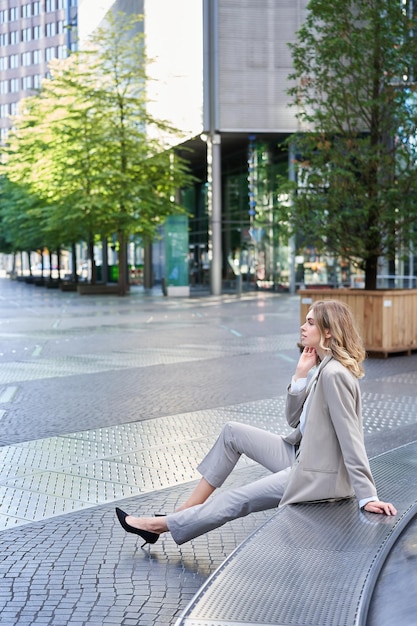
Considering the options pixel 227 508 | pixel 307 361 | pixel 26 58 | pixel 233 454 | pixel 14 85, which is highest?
pixel 26 58

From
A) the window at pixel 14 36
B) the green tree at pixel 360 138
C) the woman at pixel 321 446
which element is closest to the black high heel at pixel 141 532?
the woman at pixel 321 446

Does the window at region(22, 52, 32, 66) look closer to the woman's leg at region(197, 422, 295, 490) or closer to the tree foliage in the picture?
the tree foliage

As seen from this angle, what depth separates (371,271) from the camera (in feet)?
55.9

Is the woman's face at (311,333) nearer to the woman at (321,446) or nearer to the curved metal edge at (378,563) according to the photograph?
the woman at (321,446)

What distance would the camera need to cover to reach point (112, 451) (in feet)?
26.7

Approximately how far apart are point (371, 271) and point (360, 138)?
7.57 ft

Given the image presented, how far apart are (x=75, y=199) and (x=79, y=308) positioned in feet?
30.0

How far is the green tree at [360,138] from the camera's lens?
16484 millimetres

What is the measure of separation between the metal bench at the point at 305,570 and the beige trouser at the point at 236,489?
11.9 inches

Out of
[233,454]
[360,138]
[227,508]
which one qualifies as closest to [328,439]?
[227,508]

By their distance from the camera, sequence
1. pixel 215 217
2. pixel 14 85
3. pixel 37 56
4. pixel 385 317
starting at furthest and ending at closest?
1. pixel 14 85
2. pixel 37 56
3. pixel 215 217
4. pixel 385 317

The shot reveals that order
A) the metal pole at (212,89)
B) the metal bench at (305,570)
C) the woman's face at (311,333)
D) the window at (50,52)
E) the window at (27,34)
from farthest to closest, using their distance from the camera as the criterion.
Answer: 1. the window at (27,34)
2. the window at (50,52)
3. the metal pole at (212,89)
4. the woman's face at (311,333)
5. the metal bench at (305,570)

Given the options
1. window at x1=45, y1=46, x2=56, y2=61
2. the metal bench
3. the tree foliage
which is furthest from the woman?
window at x1=45, y1=46, x2=56, y2=61

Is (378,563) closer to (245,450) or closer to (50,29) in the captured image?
(245,450)
